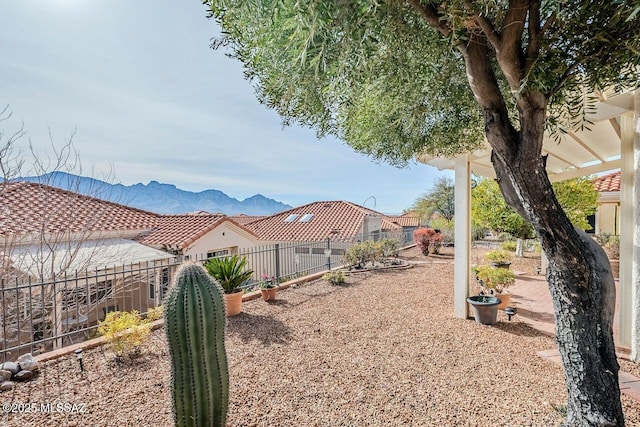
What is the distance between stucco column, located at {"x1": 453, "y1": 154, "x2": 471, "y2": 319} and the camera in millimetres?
6168

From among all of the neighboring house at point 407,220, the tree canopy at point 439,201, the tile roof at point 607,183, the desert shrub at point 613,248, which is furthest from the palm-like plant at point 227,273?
the tree canopy at point 439,201

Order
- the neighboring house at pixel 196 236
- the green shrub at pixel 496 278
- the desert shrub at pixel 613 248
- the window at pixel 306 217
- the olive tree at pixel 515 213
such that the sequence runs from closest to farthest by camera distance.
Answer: the green shrub at pixel 496 278, the desert shrub at pixel 613 248, the olive tree at pixel 515 213, the neighboring house at pixel 196 236, the window at pixel 306 217

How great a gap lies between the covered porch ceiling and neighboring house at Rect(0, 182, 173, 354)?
276 inches

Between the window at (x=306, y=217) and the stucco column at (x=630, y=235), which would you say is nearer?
the stucco column at (x=630, y=235)

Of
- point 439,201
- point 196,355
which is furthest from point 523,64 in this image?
point 439,201

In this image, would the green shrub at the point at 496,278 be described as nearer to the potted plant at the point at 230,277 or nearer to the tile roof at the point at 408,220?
the potted plant at the point at 230,277

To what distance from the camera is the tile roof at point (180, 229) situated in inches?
525

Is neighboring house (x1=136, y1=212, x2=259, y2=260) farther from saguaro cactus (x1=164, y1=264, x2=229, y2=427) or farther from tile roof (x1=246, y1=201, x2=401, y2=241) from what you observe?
saguaro cactus (x1=164, y1=264, x2=229, y2=427)

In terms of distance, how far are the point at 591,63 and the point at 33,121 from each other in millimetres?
10461

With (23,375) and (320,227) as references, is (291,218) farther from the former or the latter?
(23,375)

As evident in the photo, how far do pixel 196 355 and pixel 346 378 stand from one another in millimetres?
2023

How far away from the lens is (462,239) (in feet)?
20.5

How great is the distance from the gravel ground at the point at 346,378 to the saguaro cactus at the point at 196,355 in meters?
0.54

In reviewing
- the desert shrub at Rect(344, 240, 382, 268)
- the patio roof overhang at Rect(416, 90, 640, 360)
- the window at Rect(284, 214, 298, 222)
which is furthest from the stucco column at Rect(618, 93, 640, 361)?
the window at Rect(284, 214, 298, 222)
